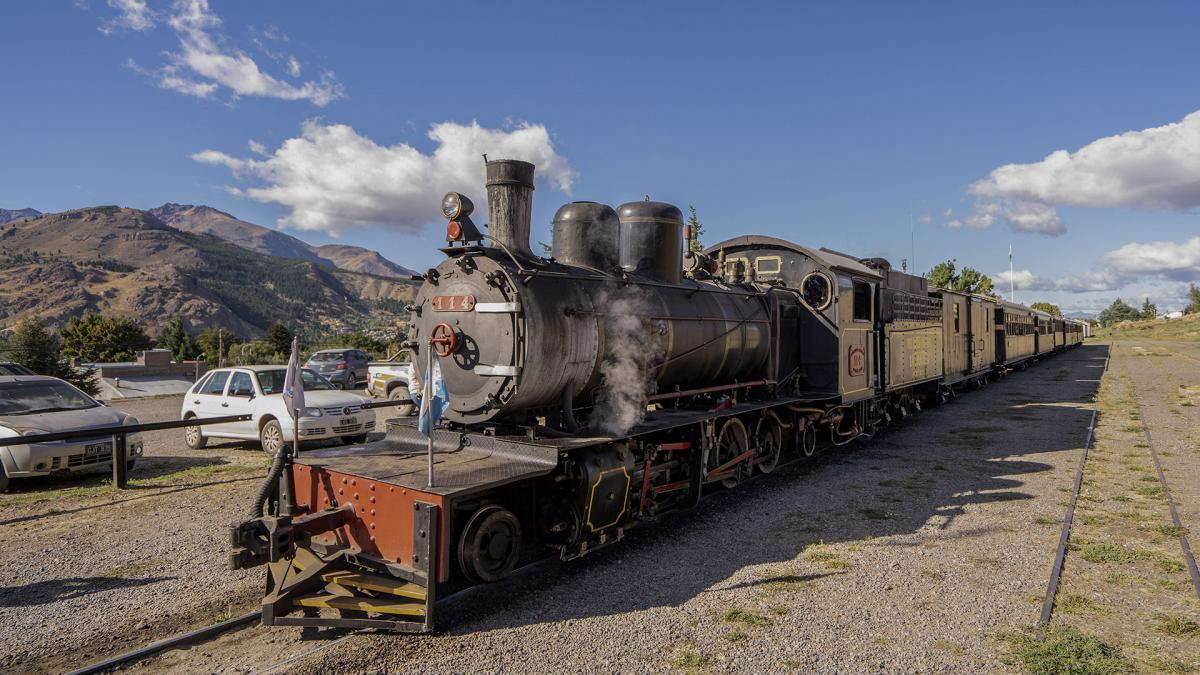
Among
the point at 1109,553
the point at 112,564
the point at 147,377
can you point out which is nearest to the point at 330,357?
the point at 147,377

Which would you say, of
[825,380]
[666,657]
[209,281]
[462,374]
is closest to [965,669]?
[666,657]

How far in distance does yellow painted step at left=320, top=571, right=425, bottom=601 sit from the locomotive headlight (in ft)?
10.6

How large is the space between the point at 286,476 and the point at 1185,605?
766 centimetres

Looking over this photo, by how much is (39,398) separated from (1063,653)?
13.4m

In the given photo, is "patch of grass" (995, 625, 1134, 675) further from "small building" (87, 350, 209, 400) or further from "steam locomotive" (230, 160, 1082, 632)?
"small building" (87, 350, 209, 400)

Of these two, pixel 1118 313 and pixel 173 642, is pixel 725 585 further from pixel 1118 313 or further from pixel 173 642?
pixel 1118 313

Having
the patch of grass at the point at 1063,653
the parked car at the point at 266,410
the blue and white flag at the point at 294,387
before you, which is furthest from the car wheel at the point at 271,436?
the patch of grass at the point at 1063,653

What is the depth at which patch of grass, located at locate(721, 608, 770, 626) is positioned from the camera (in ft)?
16.3

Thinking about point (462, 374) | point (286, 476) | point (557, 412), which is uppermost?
point (462, 374)

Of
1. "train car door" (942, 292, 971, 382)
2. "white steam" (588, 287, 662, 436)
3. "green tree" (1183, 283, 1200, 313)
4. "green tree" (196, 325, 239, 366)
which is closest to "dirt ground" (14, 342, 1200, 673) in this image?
"white steam" (588, 287, 662, 436)

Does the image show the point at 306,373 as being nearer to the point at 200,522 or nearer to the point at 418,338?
the point at 200,522

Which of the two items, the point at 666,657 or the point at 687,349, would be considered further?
the point at 687,349

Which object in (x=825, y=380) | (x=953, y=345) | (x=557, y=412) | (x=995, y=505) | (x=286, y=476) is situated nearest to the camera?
(x=286, y=476)

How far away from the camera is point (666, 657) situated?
4469 millimetres
